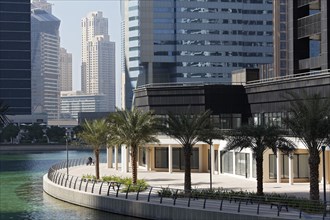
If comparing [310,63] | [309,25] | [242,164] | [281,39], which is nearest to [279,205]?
[242,164]

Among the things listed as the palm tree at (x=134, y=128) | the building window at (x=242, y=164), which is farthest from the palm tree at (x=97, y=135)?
the building window at (x=242, y=164)

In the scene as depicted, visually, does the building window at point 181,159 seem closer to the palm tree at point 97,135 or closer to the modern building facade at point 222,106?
the modern building facade at point 222,106

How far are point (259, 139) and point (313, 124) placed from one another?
652 cm

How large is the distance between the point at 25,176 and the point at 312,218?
60811mm

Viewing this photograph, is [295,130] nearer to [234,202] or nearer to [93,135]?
[234,202]

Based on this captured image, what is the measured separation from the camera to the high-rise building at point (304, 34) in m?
78.4

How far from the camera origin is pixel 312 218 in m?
38.1

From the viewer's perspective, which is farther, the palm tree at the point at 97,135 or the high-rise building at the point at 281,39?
the high-rise building at the point at 281,39

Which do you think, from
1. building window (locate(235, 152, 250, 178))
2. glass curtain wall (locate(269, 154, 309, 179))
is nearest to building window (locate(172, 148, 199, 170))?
building window (locate(235, 152, 250, 178))

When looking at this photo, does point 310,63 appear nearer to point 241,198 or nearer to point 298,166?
point 298,166

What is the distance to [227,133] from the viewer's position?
177 feet

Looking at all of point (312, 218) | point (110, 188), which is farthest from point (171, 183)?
point (312, 218)

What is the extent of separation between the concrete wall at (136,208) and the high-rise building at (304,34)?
1312 inches

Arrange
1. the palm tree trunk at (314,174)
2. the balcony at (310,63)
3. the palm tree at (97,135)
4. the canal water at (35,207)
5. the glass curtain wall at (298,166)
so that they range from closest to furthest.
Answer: the palm tree trunk at (314,174)
the canal water at (35,207)
the glass curtain wall at (298,166)
the palm tree at (97,135)
the balcony at (310,63)
